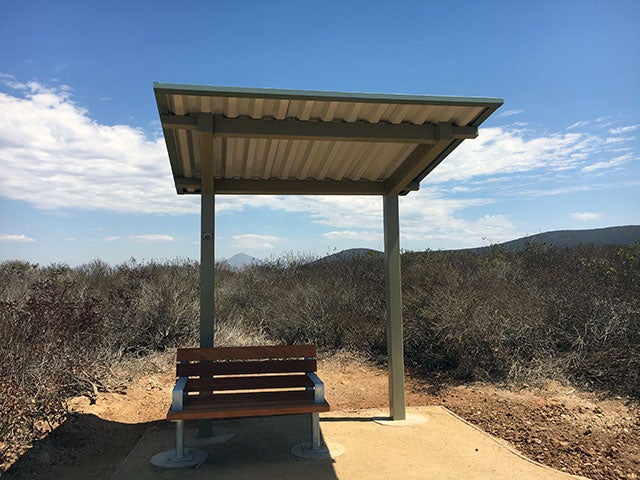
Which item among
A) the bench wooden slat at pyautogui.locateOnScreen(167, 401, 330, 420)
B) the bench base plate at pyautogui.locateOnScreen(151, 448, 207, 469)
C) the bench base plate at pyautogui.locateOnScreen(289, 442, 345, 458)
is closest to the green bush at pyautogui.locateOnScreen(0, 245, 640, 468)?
the bench base plate at pyautogui.locateOnScreen(151, 448, 207, 469)

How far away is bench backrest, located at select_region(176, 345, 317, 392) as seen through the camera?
423 centimetres

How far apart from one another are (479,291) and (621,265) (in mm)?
3732

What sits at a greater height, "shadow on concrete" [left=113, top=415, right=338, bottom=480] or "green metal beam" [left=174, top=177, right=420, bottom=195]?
"green metal beam" [left=174, top=177, right=420, bottom=195]

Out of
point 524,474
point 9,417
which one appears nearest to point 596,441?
point 524,474

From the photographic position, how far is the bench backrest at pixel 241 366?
167 inches

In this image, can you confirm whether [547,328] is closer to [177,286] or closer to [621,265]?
[621,265]

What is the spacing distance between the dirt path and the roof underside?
253 centimetres

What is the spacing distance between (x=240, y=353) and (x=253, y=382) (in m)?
0.33

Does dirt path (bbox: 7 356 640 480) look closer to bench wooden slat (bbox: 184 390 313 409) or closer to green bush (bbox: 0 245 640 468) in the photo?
green bush (bbox: 0 245 640 468)

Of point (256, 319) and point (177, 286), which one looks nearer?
point (177, 286)

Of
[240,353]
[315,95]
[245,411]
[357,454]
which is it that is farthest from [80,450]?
[315,95]

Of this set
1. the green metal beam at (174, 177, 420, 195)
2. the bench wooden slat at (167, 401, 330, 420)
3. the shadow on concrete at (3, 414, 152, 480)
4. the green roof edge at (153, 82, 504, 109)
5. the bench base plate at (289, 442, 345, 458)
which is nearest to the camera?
the green roof edge at (153, 82, 504, 109)

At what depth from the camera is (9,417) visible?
3.85 m

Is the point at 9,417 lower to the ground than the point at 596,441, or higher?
higher
